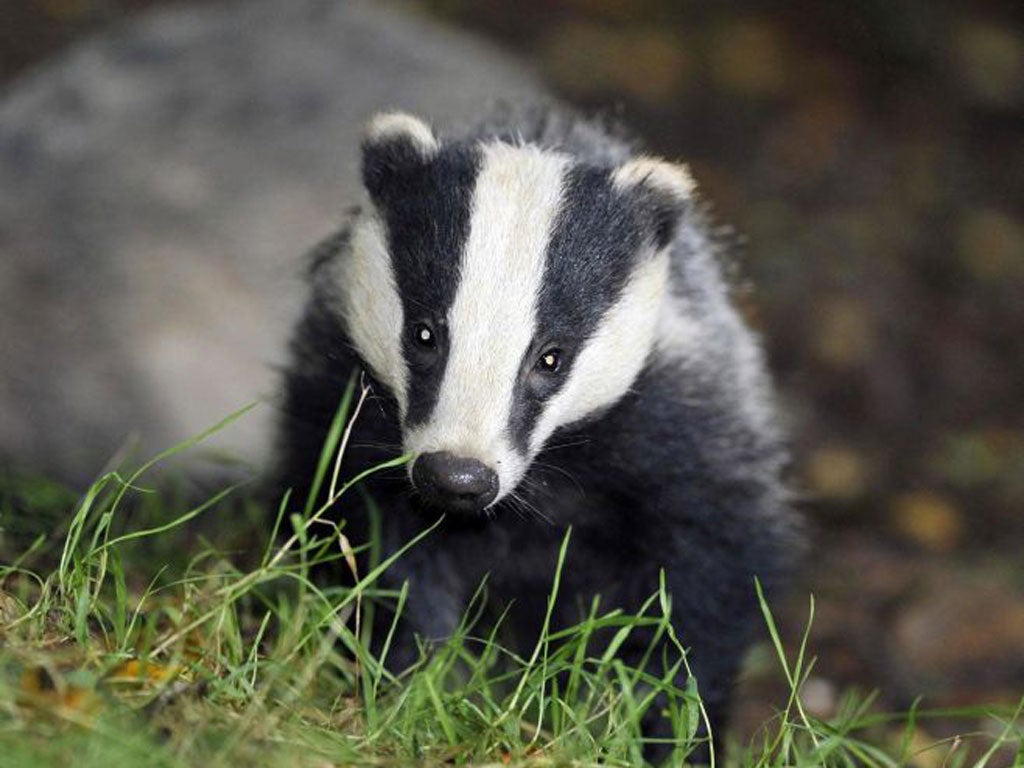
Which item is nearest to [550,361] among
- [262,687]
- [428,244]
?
[428,244]

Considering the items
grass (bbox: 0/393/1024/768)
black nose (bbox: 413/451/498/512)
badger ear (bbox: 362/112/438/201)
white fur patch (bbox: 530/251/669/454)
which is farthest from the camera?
badger ear (bbox: 362/112/438/201)

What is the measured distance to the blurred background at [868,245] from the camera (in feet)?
15.9

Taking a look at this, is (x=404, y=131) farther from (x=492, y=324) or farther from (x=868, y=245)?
(x=868, y=245)

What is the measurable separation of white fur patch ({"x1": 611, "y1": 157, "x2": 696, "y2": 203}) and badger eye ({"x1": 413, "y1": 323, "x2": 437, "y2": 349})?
0.53 m

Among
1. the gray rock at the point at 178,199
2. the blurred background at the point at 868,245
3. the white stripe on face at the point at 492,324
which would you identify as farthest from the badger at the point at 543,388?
the gray rock at the point at 178,199

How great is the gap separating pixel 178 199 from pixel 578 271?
2.78 m

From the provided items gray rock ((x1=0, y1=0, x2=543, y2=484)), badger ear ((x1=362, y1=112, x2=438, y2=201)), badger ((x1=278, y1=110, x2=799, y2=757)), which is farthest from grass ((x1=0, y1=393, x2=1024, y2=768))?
gray rock ((x1=0, y1=0, x2=543, y2=484))

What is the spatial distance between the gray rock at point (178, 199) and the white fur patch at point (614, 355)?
177 centimetres

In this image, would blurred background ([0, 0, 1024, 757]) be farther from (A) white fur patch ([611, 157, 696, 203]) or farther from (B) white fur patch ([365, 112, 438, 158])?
(B) white fur patch ([365, 112, 438, 158])

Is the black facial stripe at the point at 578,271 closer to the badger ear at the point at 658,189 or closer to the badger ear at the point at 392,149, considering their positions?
the badger ear at the point at 658,189

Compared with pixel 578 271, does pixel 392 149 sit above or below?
above

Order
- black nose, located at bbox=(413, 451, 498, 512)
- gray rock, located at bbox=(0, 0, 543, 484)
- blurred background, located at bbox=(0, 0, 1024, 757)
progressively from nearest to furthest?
black nose, located at bbox=(413, 451, 498, 512) < blurred background, located at bbox=(0, 0, 1024, 757) < gray rock, located at bbox=(0, 0, 543, 484)

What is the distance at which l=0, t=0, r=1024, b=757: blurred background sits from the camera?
15.9 feet

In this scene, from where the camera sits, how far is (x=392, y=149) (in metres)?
3.23
